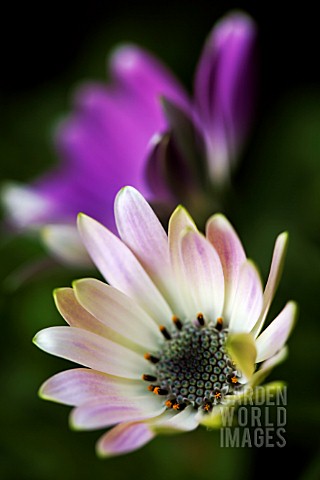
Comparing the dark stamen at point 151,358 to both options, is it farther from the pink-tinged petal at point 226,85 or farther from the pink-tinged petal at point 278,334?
the pink-tinged petal at point 226,85

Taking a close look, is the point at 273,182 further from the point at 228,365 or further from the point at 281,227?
the point at 228,365

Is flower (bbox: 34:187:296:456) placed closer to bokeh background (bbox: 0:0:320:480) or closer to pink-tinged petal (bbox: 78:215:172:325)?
pink-tinged petal (bbox: 78:215:172:325)

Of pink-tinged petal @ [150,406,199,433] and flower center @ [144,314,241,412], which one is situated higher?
flower center @ [144,314,241,412]

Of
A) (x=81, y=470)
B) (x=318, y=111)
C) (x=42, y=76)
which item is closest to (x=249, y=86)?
(x=318, y=111)

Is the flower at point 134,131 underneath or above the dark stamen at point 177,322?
above

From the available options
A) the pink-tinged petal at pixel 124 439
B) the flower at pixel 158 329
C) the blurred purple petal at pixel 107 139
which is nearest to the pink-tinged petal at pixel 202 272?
the flower at pixel 158 329

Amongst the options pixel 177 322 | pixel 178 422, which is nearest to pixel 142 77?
pixel 177 322

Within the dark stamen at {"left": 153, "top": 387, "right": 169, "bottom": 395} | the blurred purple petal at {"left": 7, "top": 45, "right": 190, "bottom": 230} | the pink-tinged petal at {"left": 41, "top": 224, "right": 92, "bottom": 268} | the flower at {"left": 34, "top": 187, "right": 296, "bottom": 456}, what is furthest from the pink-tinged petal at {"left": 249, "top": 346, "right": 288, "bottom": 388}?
the blurred purple petal at {"left": 7, "top": 45, "right": 190, "bottom": 230}
